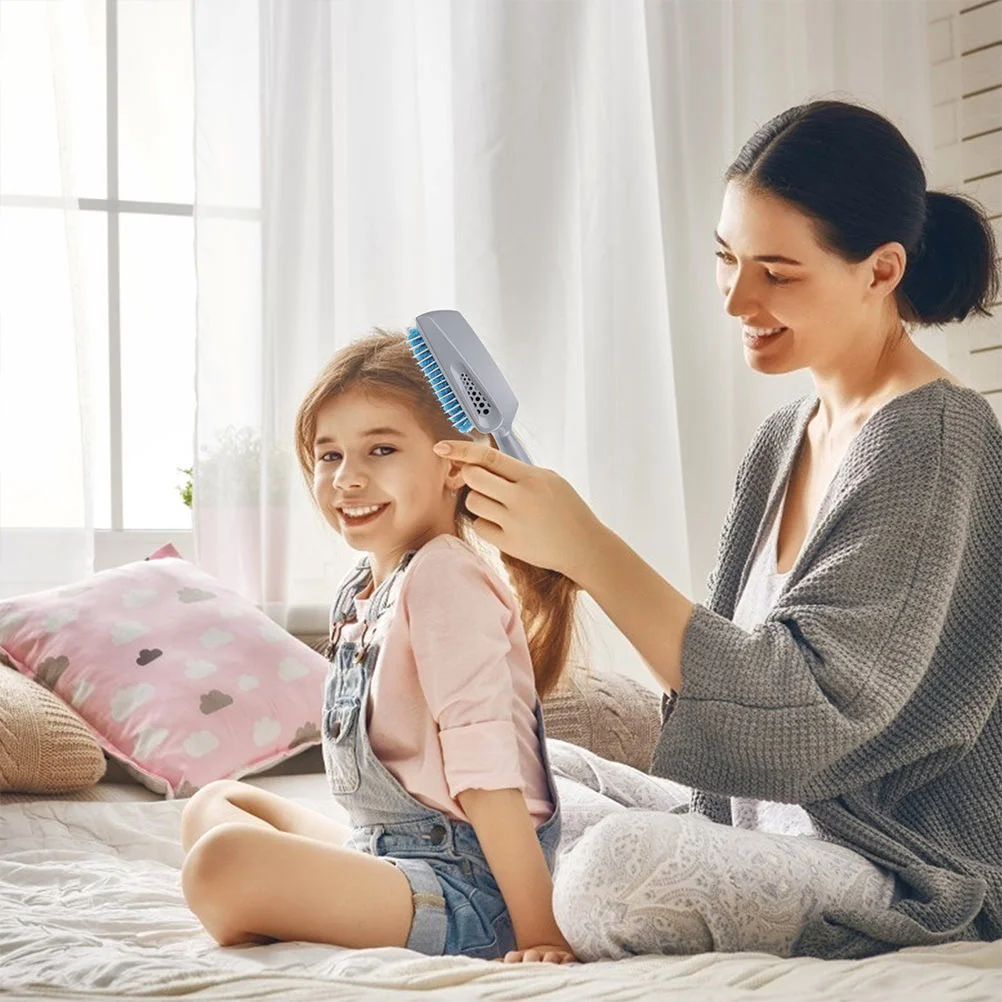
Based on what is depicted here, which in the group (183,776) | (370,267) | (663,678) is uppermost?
(370,267)

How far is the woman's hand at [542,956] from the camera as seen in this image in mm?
1053

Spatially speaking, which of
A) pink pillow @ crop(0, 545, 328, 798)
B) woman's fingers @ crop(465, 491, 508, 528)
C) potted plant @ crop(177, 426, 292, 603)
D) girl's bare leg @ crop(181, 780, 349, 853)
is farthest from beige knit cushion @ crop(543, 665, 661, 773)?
woman's fingers @ crop(465, 491, 508, 528)

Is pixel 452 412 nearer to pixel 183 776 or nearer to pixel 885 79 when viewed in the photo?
pixel 183 776

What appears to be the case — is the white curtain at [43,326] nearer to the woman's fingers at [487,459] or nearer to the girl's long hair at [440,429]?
the girl's long hair at [440,429]

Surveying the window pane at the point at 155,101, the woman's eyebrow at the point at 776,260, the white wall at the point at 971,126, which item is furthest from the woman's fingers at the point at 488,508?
the white wall at the point at 971,126

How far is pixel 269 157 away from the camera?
8.00 ft

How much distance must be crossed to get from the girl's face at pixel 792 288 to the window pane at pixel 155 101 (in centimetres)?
146

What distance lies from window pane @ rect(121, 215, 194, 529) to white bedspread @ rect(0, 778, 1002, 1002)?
1345mm

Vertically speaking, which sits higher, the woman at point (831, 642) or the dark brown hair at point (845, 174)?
the dark brown hair at point (845, 174)

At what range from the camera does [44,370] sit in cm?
233

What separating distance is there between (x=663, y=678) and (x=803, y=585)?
0.14 meters

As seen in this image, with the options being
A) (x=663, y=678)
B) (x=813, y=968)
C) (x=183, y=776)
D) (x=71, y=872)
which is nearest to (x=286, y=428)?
(x=183, y=776)

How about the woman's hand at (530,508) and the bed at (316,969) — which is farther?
the woman's hand at (530,508)

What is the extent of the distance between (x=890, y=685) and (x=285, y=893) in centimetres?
50
